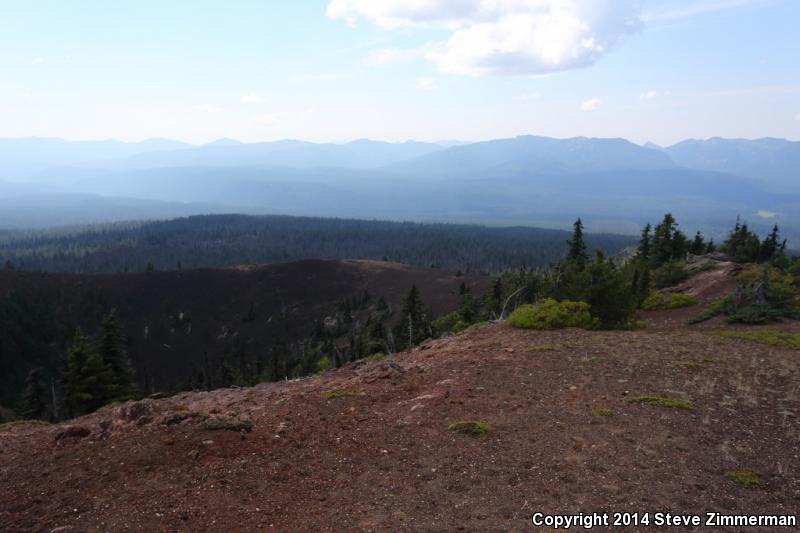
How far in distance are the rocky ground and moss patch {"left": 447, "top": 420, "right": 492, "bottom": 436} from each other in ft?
0.66

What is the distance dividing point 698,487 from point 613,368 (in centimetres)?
686

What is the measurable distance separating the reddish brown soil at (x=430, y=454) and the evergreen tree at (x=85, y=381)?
831 inches

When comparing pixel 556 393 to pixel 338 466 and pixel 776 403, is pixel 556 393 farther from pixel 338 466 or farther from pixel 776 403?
pixel 338 466

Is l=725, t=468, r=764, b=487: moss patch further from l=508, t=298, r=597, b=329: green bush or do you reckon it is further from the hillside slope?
the hillside slope

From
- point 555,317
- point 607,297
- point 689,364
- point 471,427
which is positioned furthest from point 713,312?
point 471,427

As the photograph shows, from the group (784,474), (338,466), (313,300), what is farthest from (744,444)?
(313,300)

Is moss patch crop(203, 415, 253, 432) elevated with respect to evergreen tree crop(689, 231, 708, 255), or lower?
lower

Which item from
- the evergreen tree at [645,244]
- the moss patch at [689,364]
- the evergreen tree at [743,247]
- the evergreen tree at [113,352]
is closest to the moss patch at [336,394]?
the moss patch at [689,364]

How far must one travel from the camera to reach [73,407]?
34.5 metres

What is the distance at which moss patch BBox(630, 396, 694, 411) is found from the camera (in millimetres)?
12727

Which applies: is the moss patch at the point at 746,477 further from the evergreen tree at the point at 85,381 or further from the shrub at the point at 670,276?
the evergreen tree at the point at 85,381

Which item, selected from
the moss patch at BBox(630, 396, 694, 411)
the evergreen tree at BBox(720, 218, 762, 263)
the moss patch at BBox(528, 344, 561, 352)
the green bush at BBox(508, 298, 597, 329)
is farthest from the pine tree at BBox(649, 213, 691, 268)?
the moss patch at BBox(630, 396, 694, 411)

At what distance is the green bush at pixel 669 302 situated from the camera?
30.0m

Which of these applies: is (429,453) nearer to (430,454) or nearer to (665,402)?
(430,454)
